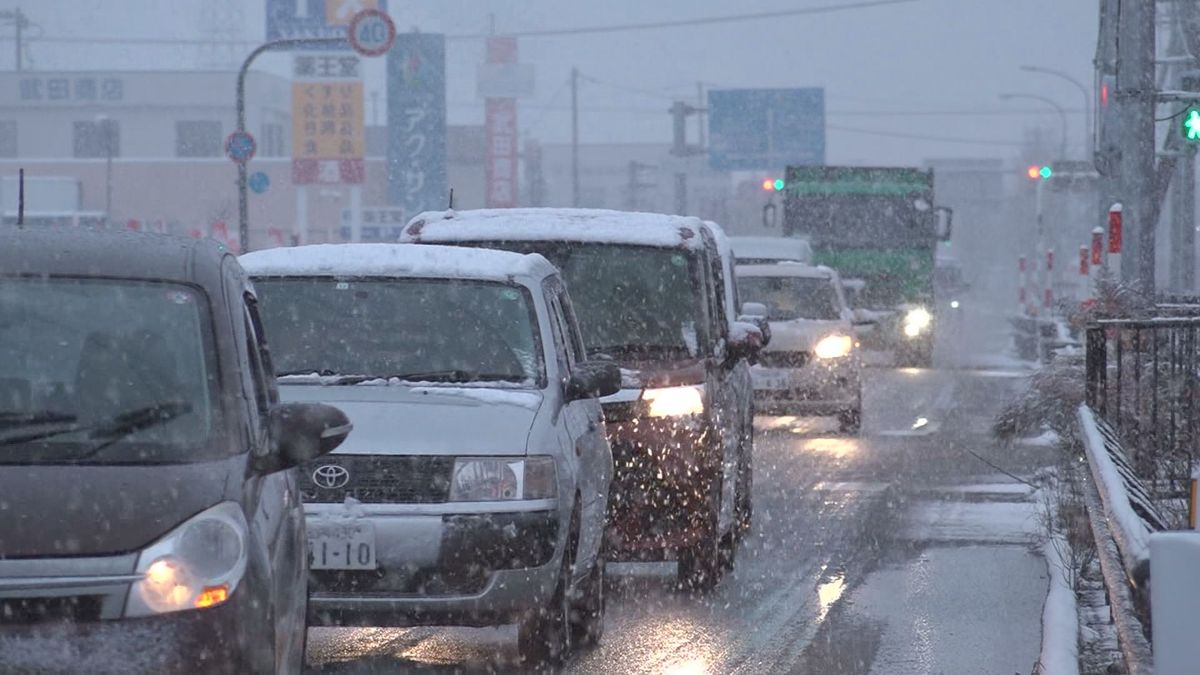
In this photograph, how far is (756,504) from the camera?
14.9 metres

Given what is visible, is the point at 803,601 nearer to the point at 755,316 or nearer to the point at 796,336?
the point at 755,316

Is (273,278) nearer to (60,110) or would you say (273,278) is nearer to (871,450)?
(871,450)

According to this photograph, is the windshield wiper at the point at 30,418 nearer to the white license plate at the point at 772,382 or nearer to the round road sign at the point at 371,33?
the white license plate at the point at 772,382

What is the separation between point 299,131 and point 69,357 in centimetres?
6527

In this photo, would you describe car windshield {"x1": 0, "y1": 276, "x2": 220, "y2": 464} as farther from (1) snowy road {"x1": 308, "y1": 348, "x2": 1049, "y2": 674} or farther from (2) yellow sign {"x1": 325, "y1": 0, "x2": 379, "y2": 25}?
(2) yellow sign {"x1": 325, "y1": 0, "x2": 379, "y2": 25}

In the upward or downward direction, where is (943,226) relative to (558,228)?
downward

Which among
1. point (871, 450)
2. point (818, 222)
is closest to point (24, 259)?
point (871, 450)

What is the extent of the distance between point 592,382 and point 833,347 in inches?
540

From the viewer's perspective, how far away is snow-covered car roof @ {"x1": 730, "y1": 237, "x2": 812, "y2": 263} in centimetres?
3312

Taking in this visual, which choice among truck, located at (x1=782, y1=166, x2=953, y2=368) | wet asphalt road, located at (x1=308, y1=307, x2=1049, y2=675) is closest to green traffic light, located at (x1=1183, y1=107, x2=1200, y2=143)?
wet asphalt road, located at (x1=308, y1=307, x2=1049, y2=675)

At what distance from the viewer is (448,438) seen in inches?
311

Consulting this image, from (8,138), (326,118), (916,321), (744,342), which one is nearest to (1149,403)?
(744,342)

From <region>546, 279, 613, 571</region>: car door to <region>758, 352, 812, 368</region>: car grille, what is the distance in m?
12.3

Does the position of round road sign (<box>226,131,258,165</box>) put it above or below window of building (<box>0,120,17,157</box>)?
below
